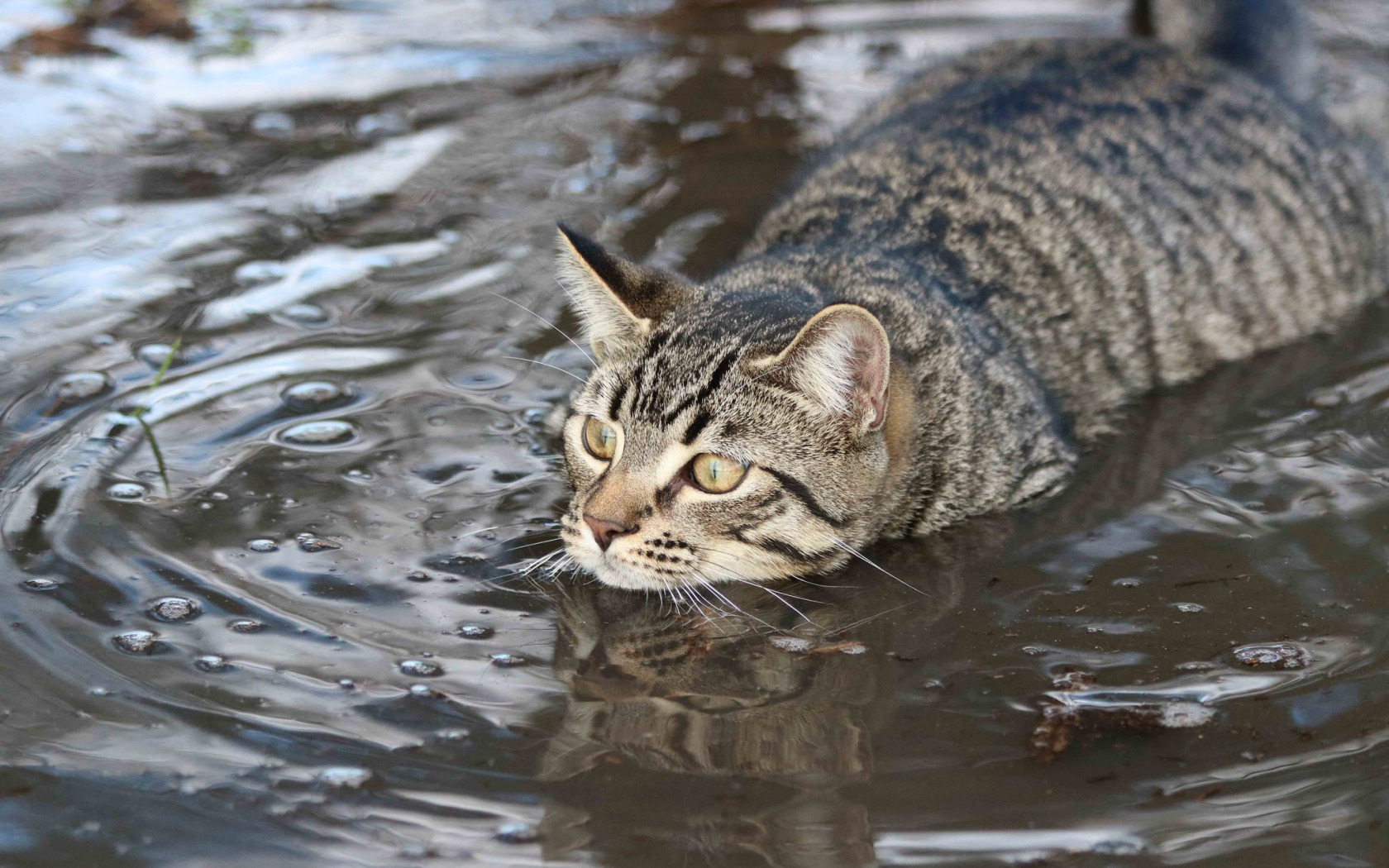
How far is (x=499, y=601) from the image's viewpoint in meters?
3.50

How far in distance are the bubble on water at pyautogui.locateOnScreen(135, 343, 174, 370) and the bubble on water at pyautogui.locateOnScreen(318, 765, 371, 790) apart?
2128 millimetres

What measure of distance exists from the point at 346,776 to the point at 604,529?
904 millimetres

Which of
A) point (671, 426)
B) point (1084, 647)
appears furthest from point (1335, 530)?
point (671, 426)

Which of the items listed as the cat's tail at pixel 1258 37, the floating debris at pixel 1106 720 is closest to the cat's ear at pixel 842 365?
the floating debris at pixel 1106 720

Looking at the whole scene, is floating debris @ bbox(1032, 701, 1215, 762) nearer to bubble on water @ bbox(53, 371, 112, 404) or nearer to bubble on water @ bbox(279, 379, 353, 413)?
bubble on water @ bbox(279, 379, 353, 413)

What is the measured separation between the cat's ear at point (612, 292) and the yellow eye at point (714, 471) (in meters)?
0.46

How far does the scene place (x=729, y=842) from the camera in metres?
2.64

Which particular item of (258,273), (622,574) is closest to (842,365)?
(622,574)

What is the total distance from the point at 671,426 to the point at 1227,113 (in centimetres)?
311

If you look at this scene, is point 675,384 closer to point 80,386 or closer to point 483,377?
point 483,377

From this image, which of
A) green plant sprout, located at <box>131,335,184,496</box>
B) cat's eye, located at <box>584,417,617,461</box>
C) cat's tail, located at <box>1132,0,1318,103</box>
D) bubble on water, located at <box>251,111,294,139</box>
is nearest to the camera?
cat's eye, located at <box>584,417,617,461</box>

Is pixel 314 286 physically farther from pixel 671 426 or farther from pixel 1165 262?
pixel 1165 262

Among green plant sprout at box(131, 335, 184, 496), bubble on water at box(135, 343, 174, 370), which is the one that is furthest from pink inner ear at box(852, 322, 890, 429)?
bubble on water at box(135, 343, 174, 370)

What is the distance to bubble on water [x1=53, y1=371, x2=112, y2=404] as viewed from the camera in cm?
421
